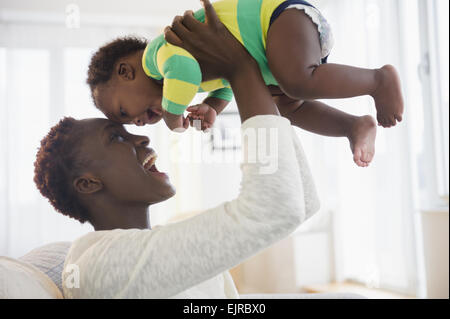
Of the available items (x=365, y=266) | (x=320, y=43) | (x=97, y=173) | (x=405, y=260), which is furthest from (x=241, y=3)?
(x=405, y=260)

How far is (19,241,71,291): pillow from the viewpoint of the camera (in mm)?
863

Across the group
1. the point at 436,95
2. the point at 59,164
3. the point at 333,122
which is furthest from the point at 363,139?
the point at 436,95

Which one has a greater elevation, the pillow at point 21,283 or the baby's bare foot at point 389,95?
the baby's bare foot at point 389,95

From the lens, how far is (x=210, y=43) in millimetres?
625

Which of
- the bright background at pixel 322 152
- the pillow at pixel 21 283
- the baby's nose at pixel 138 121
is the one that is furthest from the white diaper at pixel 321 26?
the pillow at pixel 21 283

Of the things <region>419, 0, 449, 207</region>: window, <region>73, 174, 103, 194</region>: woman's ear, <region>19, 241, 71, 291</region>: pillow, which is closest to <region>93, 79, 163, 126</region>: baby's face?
<region>73, 174, 103, 194</region>: woman's ear

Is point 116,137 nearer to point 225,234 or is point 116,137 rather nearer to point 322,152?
point 225,234

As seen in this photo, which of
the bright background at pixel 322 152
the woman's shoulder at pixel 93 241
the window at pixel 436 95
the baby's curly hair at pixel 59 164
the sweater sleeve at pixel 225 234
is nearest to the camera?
the sweater sleeve at pixel 225 234

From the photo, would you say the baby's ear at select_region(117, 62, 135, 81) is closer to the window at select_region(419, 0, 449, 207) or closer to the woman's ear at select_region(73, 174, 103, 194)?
the woman's ear at select_region(73, 174, 103, 194)

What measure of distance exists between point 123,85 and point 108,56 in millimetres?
63

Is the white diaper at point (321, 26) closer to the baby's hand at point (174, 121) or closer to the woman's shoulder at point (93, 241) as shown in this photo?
the baby's hand at point (174, 121)

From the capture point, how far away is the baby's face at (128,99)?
78 cm

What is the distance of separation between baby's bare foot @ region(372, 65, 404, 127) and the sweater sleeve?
200 mm

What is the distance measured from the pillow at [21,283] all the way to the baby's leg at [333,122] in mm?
495
